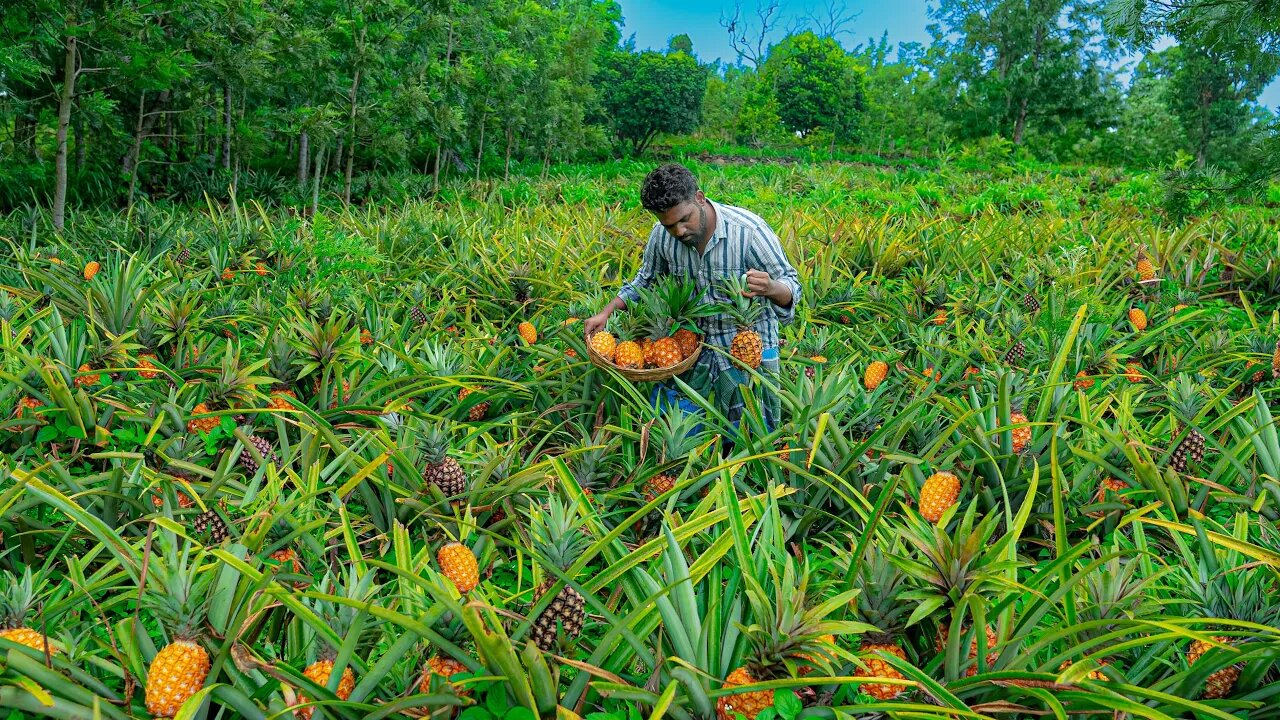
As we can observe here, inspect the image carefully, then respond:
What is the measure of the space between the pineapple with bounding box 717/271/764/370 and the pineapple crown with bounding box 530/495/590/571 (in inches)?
37.3

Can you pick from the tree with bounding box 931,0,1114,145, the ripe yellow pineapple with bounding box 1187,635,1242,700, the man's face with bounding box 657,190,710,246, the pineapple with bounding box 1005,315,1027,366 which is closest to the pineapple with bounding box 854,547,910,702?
the ripe yellow pineapple with bounding box 1187,635,1242,700

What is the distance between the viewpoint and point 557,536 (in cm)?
148

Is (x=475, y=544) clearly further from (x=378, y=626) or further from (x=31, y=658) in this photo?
(x=31, y=658)

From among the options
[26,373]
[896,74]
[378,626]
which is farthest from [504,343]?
[896,74]

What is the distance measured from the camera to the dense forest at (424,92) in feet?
15.6

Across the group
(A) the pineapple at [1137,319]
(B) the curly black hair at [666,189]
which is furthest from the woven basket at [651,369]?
Answer: (A) the pineapple at [1137,319]

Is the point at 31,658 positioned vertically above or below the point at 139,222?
below

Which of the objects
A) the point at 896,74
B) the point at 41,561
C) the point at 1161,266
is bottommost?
the point at 41,561

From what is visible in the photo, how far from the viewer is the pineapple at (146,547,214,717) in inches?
48.0

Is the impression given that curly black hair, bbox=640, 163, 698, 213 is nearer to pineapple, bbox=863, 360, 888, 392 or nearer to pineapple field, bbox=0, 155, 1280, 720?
pineapple field, bbox=0, 155, 1280, 720

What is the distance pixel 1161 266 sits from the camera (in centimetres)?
450

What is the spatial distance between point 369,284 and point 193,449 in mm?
2275

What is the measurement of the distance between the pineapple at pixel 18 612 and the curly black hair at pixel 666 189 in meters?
1.76

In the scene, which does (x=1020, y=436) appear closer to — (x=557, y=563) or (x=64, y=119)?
(x=557, y=563)
